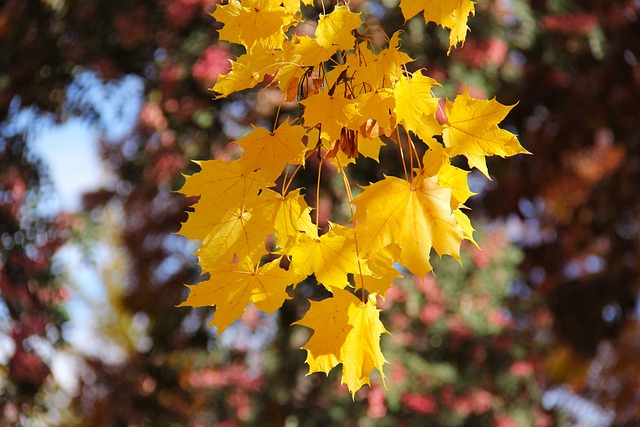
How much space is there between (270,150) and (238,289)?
163mm

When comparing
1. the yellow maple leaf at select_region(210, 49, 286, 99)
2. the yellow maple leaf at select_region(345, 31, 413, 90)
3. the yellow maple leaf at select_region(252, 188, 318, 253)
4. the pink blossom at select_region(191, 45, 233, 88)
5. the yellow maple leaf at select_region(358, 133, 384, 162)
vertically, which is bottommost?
the pink blossom at select_region(191, 45, 233, 88)

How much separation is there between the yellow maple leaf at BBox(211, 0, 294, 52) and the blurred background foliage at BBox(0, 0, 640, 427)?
2.15m

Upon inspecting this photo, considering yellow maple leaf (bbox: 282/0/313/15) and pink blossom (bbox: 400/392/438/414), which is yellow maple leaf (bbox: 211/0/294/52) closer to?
yellow maple leaf (bbox: 282/0/313/15)

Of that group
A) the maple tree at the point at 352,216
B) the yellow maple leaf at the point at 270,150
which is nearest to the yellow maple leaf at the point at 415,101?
the maple tree at the point at 352,216

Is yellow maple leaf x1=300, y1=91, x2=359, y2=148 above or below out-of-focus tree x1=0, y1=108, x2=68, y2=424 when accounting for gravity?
above

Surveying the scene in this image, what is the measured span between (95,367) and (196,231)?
4997mm

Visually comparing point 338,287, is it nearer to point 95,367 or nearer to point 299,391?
point 299,391

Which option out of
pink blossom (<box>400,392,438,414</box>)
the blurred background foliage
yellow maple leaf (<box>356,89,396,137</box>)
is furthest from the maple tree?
pink blossom (<box>400,392,438,414</box>)

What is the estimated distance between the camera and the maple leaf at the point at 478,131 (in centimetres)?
103

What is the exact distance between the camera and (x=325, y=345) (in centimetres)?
101

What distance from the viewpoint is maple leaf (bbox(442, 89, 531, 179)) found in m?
1.03

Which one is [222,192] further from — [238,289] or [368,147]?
[368,147]

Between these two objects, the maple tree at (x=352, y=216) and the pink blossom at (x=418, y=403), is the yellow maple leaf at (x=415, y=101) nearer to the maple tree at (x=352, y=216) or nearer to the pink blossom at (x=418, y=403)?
the maple tree at (x=352, y=216)

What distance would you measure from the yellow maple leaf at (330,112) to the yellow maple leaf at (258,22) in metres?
0.12
